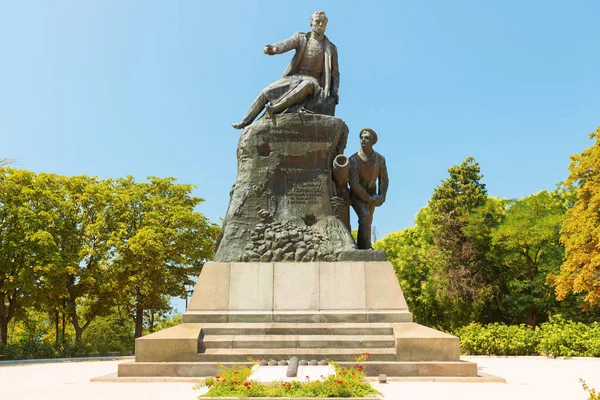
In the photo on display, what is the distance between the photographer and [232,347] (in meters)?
8.99

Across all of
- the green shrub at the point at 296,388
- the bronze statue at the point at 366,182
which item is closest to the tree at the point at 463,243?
the bronze statue at the point at 366,182

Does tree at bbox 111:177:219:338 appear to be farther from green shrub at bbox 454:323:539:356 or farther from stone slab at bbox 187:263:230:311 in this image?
stone slab at bbox 187:263:230:311

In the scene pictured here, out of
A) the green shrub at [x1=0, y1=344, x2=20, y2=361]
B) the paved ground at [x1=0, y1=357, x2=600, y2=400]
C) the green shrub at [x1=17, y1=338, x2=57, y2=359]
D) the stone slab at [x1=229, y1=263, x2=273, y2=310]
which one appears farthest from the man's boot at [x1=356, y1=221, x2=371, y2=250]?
the green shrub at [x1=17, y1=338, x2=57, y2=359]

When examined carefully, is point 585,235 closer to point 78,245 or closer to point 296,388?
point 296,388

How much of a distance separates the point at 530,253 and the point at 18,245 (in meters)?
25.4

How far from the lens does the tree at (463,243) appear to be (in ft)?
97.0

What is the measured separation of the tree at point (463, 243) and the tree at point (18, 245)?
20126 mm

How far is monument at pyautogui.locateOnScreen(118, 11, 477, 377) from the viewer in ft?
28.7

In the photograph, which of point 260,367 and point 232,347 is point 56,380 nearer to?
point 232,347

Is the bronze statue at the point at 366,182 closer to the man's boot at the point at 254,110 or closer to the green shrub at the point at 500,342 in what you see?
the man's boot at the point at 254,110

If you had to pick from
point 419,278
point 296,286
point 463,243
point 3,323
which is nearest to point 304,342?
point 296,286

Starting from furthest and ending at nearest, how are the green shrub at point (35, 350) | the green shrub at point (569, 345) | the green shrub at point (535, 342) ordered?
the green shrub at point (35, 350), the green shrub at point (535, 342), the green shrub at point (569, 345)

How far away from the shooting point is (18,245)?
76.9 feet

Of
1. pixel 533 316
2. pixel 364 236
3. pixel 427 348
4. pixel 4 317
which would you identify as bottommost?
pixel 533 316
